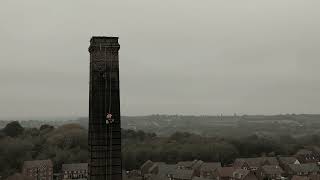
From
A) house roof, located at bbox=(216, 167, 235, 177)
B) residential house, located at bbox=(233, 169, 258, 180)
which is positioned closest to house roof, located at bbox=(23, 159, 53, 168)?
house roof, located at bbox=(216, 167, 235, 177)

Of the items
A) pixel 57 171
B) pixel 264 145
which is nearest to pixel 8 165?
pixel 57 171

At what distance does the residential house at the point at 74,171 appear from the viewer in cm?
6166

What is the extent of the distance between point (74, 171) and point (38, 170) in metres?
5.24

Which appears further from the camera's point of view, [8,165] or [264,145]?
[264,145]

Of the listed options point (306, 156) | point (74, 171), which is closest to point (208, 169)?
point (74, 171)

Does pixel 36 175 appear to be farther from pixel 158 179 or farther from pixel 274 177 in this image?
pixel 274 177

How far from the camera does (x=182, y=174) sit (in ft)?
190

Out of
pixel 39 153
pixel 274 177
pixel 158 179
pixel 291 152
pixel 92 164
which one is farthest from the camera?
pixel 291 152

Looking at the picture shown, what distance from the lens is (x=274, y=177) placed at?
58.4m

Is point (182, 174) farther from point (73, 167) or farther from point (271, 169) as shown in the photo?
point (73, 167)

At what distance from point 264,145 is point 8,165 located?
4748cm

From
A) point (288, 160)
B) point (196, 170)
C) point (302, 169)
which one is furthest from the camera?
point (288, 160)

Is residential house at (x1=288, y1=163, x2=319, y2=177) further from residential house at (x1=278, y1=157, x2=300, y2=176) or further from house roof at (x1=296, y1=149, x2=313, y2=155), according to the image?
house roof at (x1=296, y1=149, x2=313, y2=155)

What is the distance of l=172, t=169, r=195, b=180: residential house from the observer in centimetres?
5676
